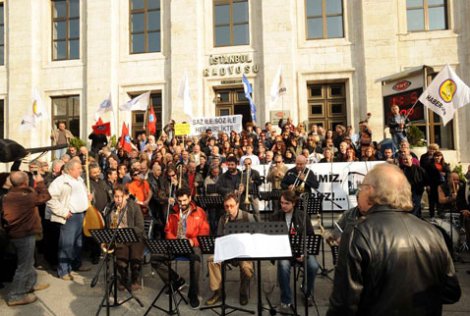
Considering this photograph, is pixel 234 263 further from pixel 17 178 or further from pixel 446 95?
pixel 446 95

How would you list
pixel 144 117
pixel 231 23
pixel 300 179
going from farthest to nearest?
Answer: pixel 144 117 → pixel 231 23 → pixel 300 179

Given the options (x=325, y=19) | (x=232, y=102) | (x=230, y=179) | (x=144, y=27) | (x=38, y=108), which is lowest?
(x=230, y=179)

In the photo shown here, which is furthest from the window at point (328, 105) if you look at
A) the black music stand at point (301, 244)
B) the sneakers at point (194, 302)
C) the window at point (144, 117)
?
the sneakers at point (194, 302)

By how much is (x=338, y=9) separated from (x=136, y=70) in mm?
9943

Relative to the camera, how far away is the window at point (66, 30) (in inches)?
784

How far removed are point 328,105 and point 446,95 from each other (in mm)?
7916

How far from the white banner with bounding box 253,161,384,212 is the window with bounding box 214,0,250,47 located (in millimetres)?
10547

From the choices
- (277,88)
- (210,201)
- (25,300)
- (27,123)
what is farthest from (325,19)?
(25,300)

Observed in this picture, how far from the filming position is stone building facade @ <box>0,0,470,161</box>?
54.3 ft

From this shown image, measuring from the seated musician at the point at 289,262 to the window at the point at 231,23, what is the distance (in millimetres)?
13669

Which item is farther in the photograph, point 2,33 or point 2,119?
point 2,33

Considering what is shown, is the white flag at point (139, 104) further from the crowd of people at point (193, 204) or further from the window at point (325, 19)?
the window at point (325, 19)

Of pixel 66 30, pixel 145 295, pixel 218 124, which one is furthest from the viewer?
pixel 66 30

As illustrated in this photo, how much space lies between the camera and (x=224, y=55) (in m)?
17.9
